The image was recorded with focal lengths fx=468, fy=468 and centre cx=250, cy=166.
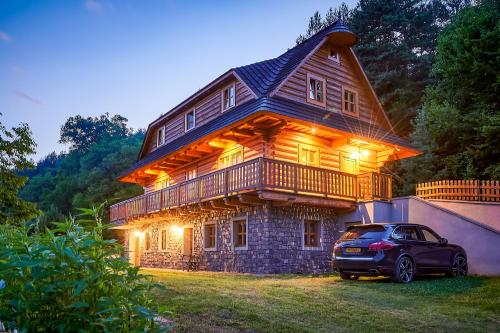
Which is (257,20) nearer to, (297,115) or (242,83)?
(242,83)

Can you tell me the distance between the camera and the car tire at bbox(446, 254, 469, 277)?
15069 mm

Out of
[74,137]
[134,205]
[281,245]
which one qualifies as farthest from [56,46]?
[74,137]

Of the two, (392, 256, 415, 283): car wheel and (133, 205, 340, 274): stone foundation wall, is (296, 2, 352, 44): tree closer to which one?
(133, 205, 340, 274): stone foundation wall

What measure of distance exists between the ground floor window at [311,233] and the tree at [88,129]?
67519 millimetres

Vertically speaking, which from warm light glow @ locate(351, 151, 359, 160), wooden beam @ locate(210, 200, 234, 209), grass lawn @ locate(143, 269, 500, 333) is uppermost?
warm light glow @ locate(351, 151, 359, 160)

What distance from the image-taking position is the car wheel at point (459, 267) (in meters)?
15.1

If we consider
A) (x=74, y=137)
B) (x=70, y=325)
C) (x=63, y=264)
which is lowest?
(x=70, y=325)

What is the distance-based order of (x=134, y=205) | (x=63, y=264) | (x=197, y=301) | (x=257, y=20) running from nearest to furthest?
1. (x=63, y=264)
2. (x=197, y=301)
3. (x=257, y=20)
4. (x=134, y=205)

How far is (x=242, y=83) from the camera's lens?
2147 centimetres

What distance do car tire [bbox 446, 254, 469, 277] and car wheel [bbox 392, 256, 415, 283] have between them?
2.20 metres

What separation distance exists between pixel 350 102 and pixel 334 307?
16088 millimetres

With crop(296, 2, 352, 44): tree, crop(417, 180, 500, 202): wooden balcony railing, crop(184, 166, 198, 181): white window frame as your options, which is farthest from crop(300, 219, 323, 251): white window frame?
crop(296, 2, 352, 44): tree

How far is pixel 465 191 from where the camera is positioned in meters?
20.7

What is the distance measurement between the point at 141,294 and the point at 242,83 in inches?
746
